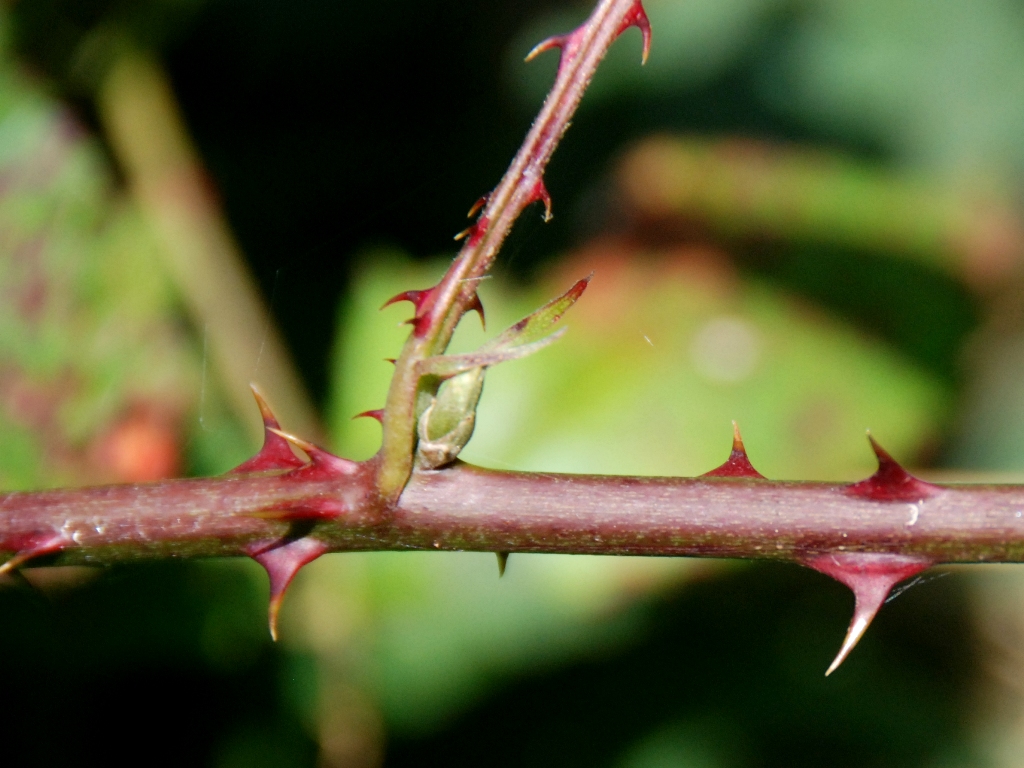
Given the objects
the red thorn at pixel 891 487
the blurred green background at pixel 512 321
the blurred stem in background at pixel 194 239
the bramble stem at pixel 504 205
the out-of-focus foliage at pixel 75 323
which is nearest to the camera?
the bramble stem at pixel 504 205

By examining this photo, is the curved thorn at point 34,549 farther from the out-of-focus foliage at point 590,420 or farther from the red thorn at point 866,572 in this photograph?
the out-of-focus foliage at point 590,420

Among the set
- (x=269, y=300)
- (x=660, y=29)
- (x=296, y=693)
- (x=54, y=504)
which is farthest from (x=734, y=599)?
(x=54, y=504)

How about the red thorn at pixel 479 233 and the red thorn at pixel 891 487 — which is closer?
the red thorn at pixel 479 233

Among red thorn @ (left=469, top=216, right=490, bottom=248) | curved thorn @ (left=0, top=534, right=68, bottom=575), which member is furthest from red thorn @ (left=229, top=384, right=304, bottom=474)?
red thorn @ (left=469, top=216, right=490, bottom=248)

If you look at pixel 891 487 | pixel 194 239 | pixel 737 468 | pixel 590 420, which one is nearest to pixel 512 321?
pixel 590 420

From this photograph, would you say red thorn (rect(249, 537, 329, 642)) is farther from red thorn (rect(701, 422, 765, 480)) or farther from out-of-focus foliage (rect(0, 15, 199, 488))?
out-of-focus foliage (rect(0, 15, 199, 488))

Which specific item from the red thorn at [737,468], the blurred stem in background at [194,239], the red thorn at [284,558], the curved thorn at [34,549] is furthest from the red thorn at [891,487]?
the blurred stem in background at [194,239]

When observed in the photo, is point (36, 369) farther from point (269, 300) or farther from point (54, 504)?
point (54, 504)
